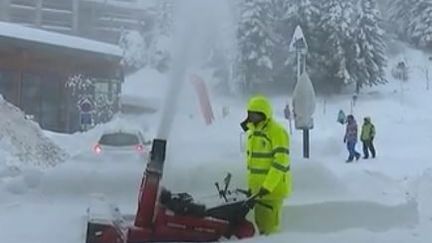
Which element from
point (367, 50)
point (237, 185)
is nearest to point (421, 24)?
point (367, 50)

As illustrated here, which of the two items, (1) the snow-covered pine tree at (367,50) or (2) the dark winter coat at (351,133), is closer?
(2) the dark winter coat at (351,133)

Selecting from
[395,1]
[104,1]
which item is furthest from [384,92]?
[104,1]

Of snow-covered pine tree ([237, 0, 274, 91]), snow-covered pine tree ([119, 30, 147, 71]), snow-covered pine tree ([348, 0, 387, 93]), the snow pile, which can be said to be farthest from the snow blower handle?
snow-covered pine tree ([348, 0, 387, 93])

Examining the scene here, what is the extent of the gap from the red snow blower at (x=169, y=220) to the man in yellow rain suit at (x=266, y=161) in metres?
0.27

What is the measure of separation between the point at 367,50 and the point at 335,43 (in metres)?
1.96

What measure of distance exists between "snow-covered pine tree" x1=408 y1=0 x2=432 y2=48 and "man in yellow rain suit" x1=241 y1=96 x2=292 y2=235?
148 feet

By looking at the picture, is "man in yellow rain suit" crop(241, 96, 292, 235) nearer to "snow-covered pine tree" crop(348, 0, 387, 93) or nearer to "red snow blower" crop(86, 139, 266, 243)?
"red snow blower" crop(86, 139, 266, 243)

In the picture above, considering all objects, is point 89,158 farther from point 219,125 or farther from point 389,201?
point 219,125

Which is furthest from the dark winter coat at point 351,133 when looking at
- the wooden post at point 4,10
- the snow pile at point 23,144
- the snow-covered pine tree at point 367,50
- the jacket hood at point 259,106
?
the wooden post at point 4,10

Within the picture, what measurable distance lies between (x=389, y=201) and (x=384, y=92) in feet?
117

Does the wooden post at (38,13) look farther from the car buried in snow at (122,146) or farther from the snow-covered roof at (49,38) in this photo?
the car buried in snow at (122,146)

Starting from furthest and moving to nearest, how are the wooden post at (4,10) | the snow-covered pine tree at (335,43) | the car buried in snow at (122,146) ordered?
the wooden post at (4,10)
the snow-covered pine tree at (335,43)
the car buried in snow at (122,146)

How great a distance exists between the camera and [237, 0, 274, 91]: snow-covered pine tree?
43219mm

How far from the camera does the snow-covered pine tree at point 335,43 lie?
44.6 m
